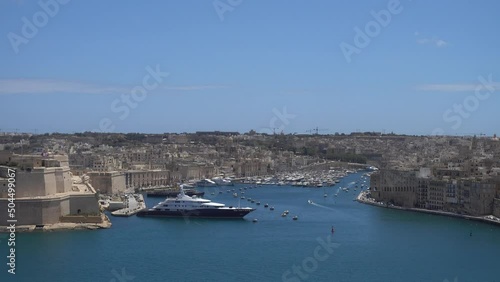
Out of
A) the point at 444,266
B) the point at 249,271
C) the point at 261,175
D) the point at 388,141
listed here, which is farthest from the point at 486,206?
the point at 388,141

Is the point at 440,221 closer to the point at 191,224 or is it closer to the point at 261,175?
the point at 191,224

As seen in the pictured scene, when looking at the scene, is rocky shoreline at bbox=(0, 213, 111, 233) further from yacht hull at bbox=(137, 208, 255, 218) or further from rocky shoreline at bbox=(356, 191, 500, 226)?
rocky shoreline at bbox=(356, 191, 500, 226)

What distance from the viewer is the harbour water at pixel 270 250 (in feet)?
35.3

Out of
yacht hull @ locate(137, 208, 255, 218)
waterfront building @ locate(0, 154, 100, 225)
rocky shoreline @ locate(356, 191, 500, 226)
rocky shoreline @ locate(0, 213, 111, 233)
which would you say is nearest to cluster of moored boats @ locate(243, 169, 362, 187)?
rocky shoreline @ locate(356, 191, 500, 226)

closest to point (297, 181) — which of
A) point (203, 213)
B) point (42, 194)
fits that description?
point (203, 213)

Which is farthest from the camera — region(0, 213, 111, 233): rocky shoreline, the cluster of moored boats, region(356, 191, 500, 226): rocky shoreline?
the cluster of moored boats

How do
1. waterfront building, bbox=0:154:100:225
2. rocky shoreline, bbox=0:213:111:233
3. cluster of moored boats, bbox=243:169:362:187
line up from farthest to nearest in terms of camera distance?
1. cluster of moored boats, bbox=243:169:362:187
2. waterfront building, bbox=0:154:100:225
3. rocky shoreline, bbox=0:213:111:233

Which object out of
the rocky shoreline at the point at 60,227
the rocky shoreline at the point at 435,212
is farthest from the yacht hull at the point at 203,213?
the rocky shoreline at the point at 435,212

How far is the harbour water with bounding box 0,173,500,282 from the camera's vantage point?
10766 millimetres

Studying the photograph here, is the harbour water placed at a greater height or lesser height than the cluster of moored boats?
lesser

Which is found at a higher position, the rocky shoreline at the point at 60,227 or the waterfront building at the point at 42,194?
the waterfront building at the point at 42,194

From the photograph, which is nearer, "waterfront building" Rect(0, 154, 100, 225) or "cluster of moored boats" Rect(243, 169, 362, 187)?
"waterfront building" Rect(0, 154, 100, 225)

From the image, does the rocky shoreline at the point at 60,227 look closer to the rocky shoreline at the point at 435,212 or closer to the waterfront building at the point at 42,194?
the waterfront building at the point at 42,194

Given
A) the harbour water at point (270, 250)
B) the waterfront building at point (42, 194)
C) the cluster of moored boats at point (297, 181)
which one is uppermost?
the waterfront building at point (42, 194)
